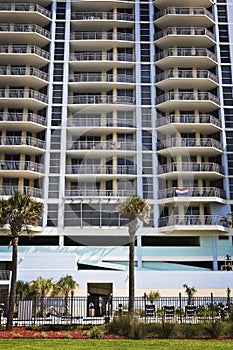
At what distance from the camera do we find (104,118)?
4678 centimetres

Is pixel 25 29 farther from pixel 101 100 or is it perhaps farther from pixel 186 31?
pixel 186 31

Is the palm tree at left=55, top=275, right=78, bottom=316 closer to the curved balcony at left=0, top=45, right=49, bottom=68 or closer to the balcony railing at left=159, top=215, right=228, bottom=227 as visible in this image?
the balcony railing at left=159, top=215, right=228, bottom=227

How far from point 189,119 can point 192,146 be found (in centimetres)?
323

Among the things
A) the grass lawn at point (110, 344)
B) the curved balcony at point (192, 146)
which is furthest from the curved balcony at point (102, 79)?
the grass lawn at point (110, 344)

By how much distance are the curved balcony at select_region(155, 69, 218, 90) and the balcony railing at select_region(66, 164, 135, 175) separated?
10061 millimetres

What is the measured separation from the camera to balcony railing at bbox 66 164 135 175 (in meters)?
45.1

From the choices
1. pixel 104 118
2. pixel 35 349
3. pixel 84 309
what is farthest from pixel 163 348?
pixel 104 118

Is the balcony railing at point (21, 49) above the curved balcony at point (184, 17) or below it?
below

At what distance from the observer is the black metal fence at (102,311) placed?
83.2ft

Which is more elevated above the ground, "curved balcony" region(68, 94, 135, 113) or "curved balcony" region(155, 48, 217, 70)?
"curved balcony" region(155, 48, 217, 70)

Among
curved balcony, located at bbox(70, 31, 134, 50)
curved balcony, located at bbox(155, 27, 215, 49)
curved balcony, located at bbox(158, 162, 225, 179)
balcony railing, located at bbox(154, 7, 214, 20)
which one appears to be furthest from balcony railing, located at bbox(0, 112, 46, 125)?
balcony railing, located at bbox(154, 7, 214, 20)

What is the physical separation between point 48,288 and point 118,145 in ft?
58.0

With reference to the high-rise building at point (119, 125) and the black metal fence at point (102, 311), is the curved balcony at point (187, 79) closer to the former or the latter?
the high-rise building at point (119, 125)

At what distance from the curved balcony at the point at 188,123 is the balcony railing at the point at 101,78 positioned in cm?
560
